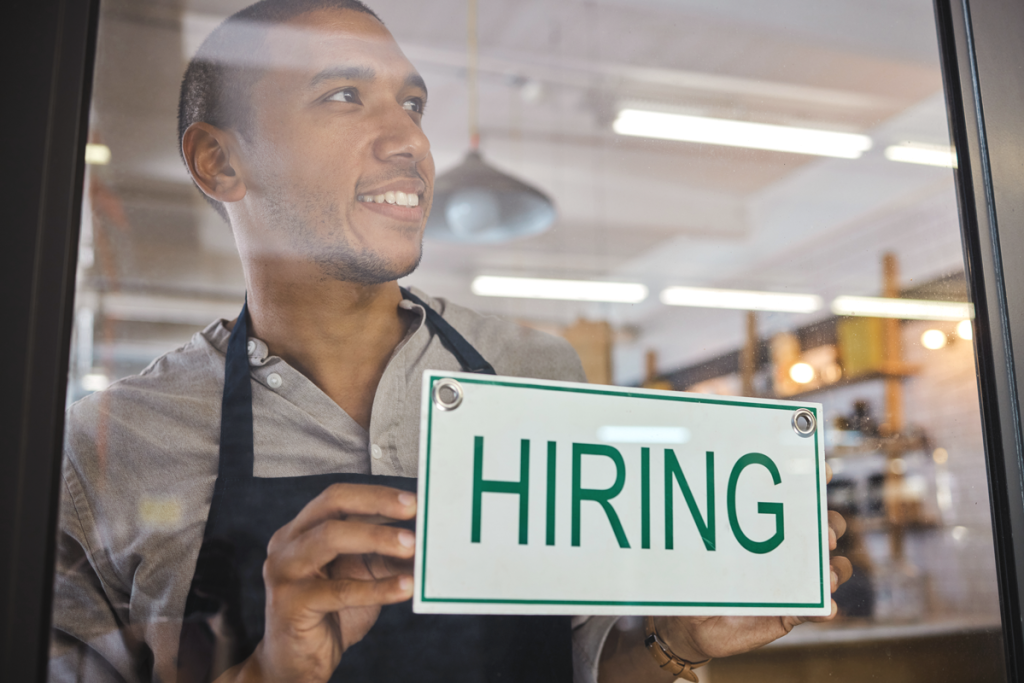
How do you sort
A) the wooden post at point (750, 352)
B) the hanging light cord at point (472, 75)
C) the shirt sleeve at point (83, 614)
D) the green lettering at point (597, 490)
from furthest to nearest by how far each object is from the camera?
the wooden post at point (750, 352), the hanging light cord at point (472, 75), the green lettering at point (597, 490), the shirt sleeve at point (83, 614)

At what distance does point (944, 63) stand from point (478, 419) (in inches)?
35.7

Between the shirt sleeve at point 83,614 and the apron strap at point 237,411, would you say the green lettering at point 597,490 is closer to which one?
the apron strap at point 237,411

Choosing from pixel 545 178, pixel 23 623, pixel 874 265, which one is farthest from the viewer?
pixel 874 265

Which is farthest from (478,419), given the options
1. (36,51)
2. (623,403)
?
(36,51)

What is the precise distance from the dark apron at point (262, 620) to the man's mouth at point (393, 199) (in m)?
0.20

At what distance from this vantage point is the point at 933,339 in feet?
3.90

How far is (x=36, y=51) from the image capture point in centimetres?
80

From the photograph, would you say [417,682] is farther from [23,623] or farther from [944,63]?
[944,63]

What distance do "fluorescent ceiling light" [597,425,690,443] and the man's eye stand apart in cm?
51

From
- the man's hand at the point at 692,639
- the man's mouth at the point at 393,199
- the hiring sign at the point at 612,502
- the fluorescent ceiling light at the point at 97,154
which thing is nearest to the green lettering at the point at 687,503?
the hiring sign at the point at 612,502

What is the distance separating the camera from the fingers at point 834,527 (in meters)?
1.00

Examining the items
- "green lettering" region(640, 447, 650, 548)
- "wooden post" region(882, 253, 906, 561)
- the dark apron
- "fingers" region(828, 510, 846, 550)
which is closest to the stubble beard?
the dark apron

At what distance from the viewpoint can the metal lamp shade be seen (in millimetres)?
950

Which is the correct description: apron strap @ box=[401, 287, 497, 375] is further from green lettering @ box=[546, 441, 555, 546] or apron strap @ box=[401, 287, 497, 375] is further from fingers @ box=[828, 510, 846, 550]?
fingers @ box=[828, 510, 846, 550]
